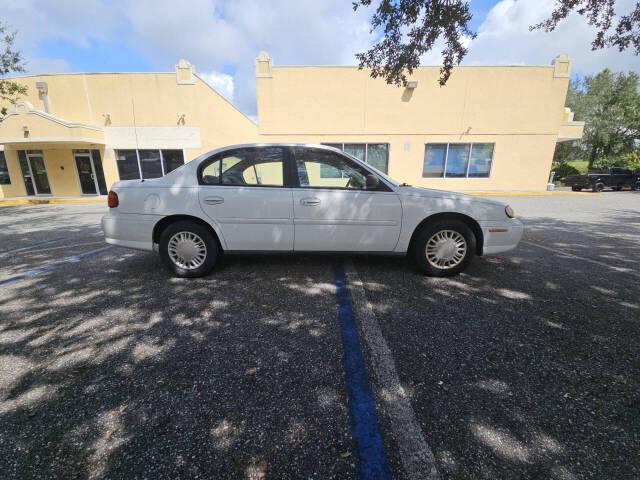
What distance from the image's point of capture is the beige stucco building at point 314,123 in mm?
14047

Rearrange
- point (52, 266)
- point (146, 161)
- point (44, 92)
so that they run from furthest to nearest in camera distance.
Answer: point (146, 161)
point (44, 92)
point (52, 266)

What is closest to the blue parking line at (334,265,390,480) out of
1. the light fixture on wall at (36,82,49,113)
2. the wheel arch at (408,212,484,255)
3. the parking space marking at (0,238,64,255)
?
the wheel arch at (408,212,484,255)

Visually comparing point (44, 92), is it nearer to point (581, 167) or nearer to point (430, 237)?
point (430, 237)

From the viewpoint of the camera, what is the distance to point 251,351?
2338 millimetres

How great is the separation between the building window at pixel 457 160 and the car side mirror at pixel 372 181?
42.6ft

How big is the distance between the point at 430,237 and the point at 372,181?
41.3 inches

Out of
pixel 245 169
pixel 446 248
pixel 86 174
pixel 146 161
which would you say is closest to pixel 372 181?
pixel 446 248

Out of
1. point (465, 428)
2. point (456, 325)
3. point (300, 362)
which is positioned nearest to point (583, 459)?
point (465, 428)

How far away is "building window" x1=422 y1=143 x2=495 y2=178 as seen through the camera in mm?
15250

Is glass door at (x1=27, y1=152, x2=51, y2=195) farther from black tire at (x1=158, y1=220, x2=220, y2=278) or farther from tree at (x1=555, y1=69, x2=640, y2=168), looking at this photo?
tree at (x1=555, y1=69, x2=640, y2=168)

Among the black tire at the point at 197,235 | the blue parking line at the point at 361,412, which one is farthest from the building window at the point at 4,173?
the blue parking line at the point at 361,412

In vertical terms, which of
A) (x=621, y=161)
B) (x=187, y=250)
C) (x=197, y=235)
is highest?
(x=621, y=161)

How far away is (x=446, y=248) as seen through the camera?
3.76m

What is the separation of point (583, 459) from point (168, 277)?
425 centimetres
